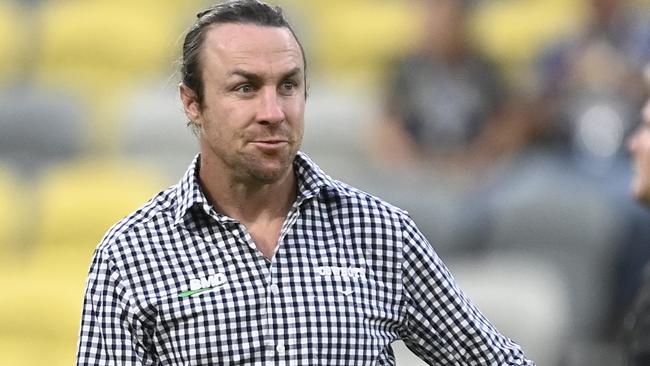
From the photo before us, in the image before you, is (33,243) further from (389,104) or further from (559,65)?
(559,65)

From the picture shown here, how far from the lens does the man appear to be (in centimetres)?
279

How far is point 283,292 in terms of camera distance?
9.25 ft

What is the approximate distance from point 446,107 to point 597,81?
2.11 feet

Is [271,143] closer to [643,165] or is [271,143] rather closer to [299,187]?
[299,187]

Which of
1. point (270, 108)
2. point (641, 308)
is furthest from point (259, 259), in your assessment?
point (641, 308)

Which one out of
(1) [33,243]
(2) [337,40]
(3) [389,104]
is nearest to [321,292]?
(3) [389,104]

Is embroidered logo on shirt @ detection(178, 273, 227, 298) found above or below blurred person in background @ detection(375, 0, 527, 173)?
below

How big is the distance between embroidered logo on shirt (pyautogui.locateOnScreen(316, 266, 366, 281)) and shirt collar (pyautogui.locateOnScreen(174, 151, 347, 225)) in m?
0.16

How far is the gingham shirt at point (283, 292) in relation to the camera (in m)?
2.78

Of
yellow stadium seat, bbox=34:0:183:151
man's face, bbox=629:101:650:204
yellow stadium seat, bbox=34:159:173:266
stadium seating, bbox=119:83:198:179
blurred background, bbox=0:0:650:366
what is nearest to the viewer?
man's face, bbox=629:101:650:204

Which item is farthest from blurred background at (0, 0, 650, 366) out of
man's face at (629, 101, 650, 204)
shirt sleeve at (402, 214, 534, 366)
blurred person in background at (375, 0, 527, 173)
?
shirt sleeve at (402, 214, 534, 366)

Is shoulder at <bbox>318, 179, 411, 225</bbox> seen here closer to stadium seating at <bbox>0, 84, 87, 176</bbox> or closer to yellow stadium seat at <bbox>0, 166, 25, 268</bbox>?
yellow stadium seat at <bbox>0, 166, 25, 268</bbox>

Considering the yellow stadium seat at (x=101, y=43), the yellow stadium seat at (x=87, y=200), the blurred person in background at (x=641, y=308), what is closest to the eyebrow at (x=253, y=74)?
the blurred person in background at (x=641, y=308)

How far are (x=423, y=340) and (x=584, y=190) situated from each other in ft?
9.35
